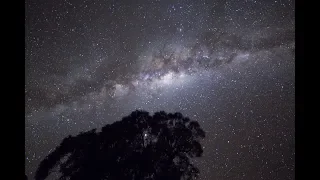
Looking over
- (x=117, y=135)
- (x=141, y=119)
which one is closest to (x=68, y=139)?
(x=117, y=135)

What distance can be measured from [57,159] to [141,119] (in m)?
5.36

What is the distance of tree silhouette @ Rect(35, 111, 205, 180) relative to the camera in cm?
1625

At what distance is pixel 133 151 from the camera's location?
54.6 ft

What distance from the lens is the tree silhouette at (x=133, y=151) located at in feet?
53.3
